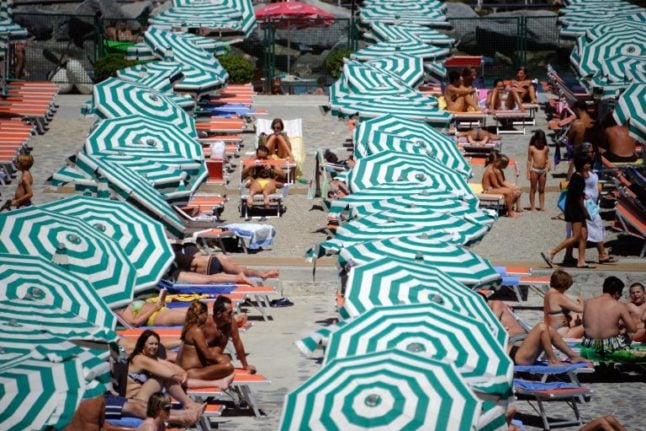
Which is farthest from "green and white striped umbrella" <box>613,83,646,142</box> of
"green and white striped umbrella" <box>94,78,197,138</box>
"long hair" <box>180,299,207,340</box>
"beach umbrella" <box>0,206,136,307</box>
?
"long hair" <box>180,299,207,340</box>

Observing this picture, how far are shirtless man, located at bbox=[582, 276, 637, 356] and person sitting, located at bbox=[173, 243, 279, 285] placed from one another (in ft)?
13.3

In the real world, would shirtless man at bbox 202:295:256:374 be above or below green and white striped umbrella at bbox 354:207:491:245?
below

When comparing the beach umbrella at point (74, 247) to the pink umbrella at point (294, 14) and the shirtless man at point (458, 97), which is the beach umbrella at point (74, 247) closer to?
the shirtless man at point (458, 97)

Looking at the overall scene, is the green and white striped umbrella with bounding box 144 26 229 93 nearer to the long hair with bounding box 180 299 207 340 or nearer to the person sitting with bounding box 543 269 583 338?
the person sitting with bounding box 543 269 583 338

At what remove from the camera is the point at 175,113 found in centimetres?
2464

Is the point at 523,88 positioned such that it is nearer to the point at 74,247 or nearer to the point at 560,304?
the point at 560,304

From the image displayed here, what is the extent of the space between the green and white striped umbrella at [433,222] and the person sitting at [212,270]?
1382 millimetres

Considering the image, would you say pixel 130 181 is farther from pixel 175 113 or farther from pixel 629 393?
pixel 629 393

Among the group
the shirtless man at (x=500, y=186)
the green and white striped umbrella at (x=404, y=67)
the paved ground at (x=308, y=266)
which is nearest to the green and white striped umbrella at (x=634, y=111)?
the paved ground at (x=308, y=266)

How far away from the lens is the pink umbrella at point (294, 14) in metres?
38.5

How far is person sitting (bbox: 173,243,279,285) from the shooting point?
19.0 metres

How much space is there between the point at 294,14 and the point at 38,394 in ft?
90.0

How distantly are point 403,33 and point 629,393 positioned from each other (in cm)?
1623

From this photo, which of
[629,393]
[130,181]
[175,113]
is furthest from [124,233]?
[175,113]
